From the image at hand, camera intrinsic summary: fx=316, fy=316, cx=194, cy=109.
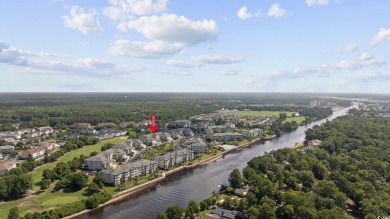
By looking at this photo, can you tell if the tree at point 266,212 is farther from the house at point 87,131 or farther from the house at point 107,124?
the house at point 107,124

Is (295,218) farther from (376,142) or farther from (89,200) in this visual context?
(376,142)

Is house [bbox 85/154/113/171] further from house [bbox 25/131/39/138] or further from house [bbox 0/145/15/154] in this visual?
house [bbox 25/131/39/138]

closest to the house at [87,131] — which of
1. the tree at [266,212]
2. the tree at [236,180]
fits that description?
the tree at [236,180]

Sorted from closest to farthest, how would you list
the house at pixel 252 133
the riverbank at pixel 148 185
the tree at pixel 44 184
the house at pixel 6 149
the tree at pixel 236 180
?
the riverbank at pixel 148 185 < the tree at pixel 44 184 < the tree at pixel 236 180 < the house at pixel 6 149 < the house at pixel 252 133

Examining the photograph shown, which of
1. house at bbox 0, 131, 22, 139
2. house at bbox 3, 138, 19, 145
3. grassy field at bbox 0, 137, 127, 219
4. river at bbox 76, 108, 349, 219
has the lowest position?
river at bbox 76, 108, 349, 219

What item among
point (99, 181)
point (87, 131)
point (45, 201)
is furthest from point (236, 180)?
point (87, 131)

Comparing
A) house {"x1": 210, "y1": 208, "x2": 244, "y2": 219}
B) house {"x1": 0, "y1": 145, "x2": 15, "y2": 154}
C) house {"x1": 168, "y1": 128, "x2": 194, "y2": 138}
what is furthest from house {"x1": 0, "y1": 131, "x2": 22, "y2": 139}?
house {"x1": 210, "y1": 208, "x2": 244, "y2": 219}
